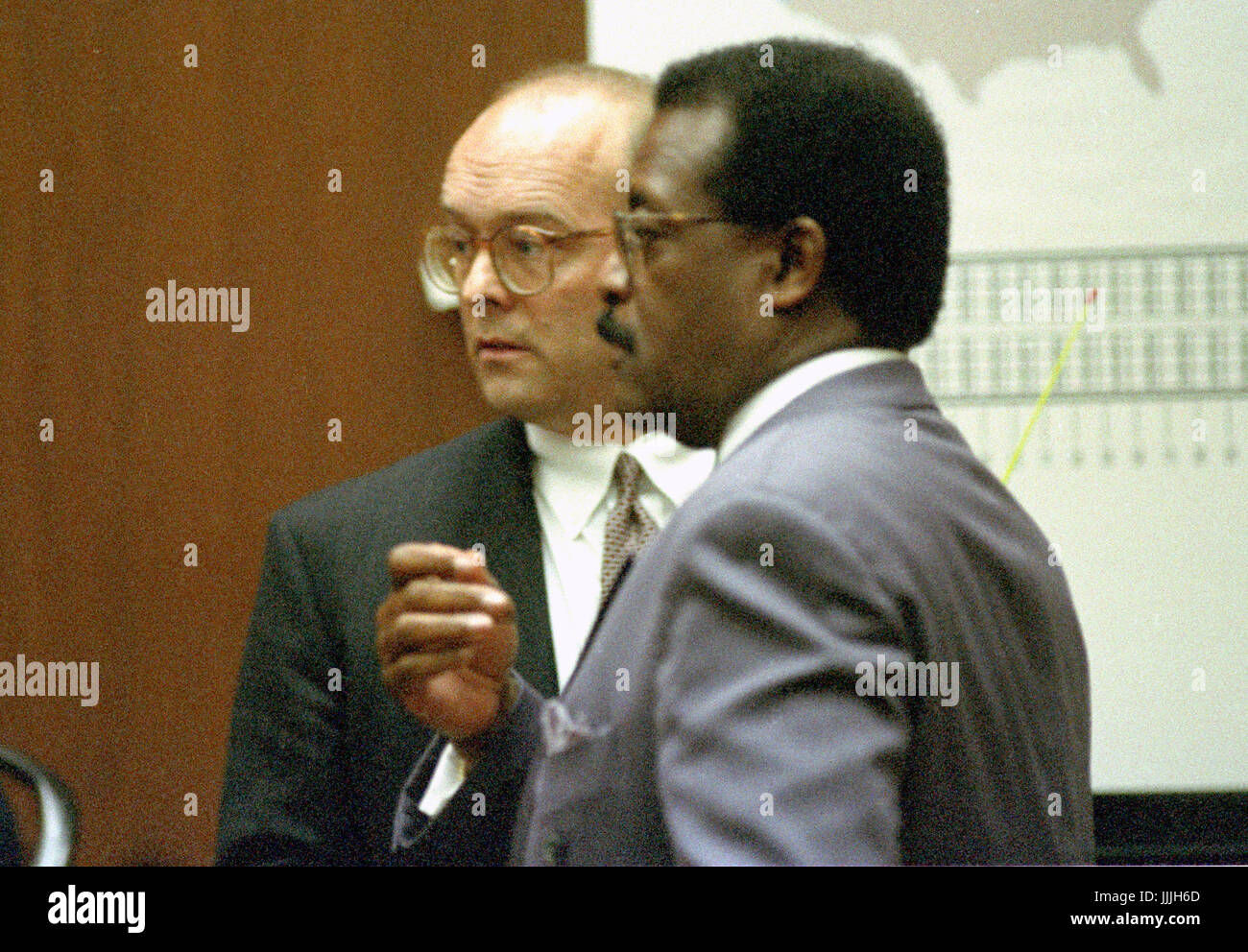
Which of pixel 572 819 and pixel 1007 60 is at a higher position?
pixel 1007 60

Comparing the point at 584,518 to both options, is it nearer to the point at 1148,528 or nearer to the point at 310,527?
the point at 310,527

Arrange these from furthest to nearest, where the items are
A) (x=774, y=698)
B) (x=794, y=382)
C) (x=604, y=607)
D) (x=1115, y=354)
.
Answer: (x=1115, y=354), (x=604, y=607), (x=794, y=382), (x=774, y=698)

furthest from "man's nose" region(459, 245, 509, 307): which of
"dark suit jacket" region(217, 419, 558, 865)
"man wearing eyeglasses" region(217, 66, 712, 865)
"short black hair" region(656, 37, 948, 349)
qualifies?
"short black hair" region(656, 37, 948, 349)

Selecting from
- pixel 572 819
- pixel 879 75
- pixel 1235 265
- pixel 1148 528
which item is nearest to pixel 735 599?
pixel 572 819

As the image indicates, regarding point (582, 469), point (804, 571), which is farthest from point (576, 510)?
point (804, 571)

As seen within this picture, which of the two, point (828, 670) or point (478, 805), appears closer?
point (828, 670)

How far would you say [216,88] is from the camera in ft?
4.18

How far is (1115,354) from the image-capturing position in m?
1.26

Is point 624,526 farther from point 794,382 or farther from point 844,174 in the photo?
point 844,174

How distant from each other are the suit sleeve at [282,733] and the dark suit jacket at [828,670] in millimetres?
237

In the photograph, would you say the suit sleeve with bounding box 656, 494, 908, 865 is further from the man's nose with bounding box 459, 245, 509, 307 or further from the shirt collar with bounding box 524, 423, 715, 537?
the man's nose with bounding box 459, 245, 509, 307

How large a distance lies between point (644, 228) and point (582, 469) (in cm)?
23

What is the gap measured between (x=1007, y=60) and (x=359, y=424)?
2.30ft

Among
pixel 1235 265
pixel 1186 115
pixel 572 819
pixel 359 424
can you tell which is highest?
pixel 1186 115
